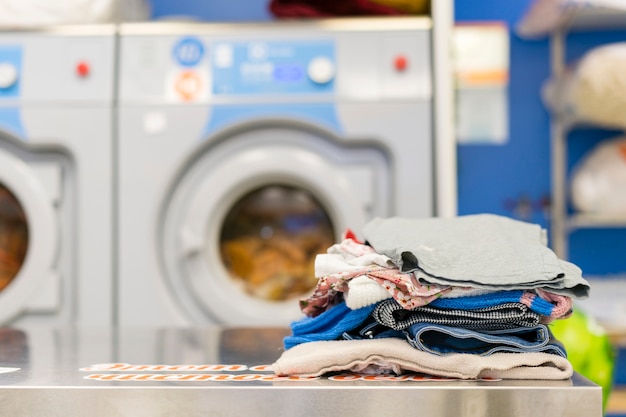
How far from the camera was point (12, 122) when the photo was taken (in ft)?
6.52

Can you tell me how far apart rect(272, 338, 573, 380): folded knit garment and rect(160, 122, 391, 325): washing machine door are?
1.16 metres

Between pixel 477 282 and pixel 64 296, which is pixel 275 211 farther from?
pixel 477 282

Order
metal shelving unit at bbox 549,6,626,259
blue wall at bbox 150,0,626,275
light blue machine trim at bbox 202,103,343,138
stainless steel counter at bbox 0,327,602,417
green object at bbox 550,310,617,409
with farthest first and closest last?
blue wall at bbox 150,0,626,275 → metal shelving unit at bbox 549,6,626,259 → light blue machine trim at bbox 202,103,343,138 → green object at bbox 550,310,617,409 → stainless steel counter at bbox 0,327,602,417

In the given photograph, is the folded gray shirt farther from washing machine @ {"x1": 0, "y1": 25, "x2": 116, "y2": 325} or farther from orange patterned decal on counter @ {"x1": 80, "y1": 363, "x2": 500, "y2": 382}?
washing machine @ {"x1": 0, "y1": 25, "x2": 116, "y2": 325}

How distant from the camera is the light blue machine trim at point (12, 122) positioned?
1985 millimetres

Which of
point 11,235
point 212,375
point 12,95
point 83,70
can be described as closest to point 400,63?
point 83,70

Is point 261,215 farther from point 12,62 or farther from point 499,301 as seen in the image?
point 499,301

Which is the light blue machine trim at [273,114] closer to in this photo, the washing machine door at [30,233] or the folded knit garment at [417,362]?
the washing machine door at [30,233]

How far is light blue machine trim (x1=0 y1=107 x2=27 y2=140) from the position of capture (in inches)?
78.2

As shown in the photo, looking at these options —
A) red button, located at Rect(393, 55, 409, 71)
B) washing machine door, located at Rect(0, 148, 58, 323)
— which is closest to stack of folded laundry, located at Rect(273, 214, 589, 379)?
red button, located at Rect(393, 55, 409, 71)

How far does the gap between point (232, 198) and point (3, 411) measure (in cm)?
133

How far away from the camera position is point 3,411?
66cm

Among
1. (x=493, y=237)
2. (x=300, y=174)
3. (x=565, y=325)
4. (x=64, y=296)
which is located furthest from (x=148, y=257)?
(x=493, y=237)

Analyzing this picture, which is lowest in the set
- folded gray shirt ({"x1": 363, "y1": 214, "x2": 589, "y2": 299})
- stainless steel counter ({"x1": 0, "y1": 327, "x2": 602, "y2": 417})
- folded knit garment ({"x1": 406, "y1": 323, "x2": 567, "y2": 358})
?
stainless steel counter ({"x1": 0, "y1": 327, "x2": 602, "y2": 417})
